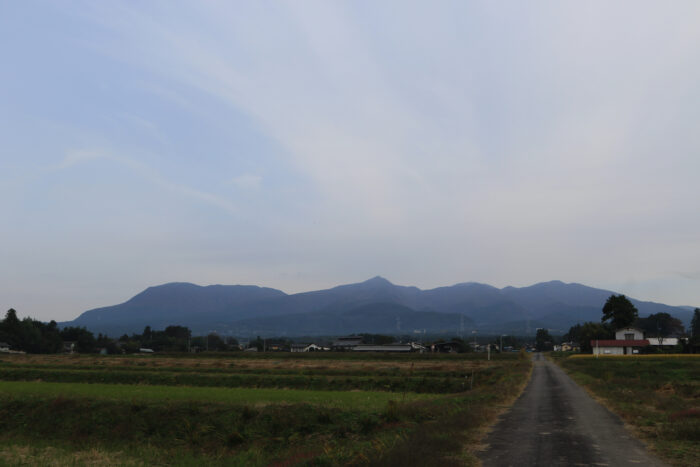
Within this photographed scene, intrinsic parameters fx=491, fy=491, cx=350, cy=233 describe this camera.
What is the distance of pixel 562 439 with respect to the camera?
1872cm

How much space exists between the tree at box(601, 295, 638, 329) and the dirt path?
116 m

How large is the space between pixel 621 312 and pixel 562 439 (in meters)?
129

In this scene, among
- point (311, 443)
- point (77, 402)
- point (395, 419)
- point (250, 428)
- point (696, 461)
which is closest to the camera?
point (696, 461)

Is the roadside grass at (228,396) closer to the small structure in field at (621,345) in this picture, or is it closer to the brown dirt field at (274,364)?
the brown dirt field at (274,364)

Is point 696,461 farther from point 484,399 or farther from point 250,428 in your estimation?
point 250,428

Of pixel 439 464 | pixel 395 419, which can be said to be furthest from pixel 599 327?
pixel 439 464

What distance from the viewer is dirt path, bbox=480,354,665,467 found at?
50.4 ft

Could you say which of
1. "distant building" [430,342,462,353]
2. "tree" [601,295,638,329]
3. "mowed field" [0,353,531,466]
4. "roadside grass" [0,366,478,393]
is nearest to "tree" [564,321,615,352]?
"tree" [601,295,638,329]

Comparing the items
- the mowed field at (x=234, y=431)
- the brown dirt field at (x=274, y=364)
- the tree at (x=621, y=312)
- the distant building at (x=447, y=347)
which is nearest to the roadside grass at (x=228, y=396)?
the mowed field at (x=234, y=431)

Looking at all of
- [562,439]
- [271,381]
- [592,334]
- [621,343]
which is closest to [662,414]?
[562,439]

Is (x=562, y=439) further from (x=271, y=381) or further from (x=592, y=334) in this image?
(x=592, y=334)

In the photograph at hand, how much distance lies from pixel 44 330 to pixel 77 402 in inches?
6661

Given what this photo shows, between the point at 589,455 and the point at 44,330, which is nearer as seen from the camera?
the point at 589,455

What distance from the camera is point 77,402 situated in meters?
33.3
